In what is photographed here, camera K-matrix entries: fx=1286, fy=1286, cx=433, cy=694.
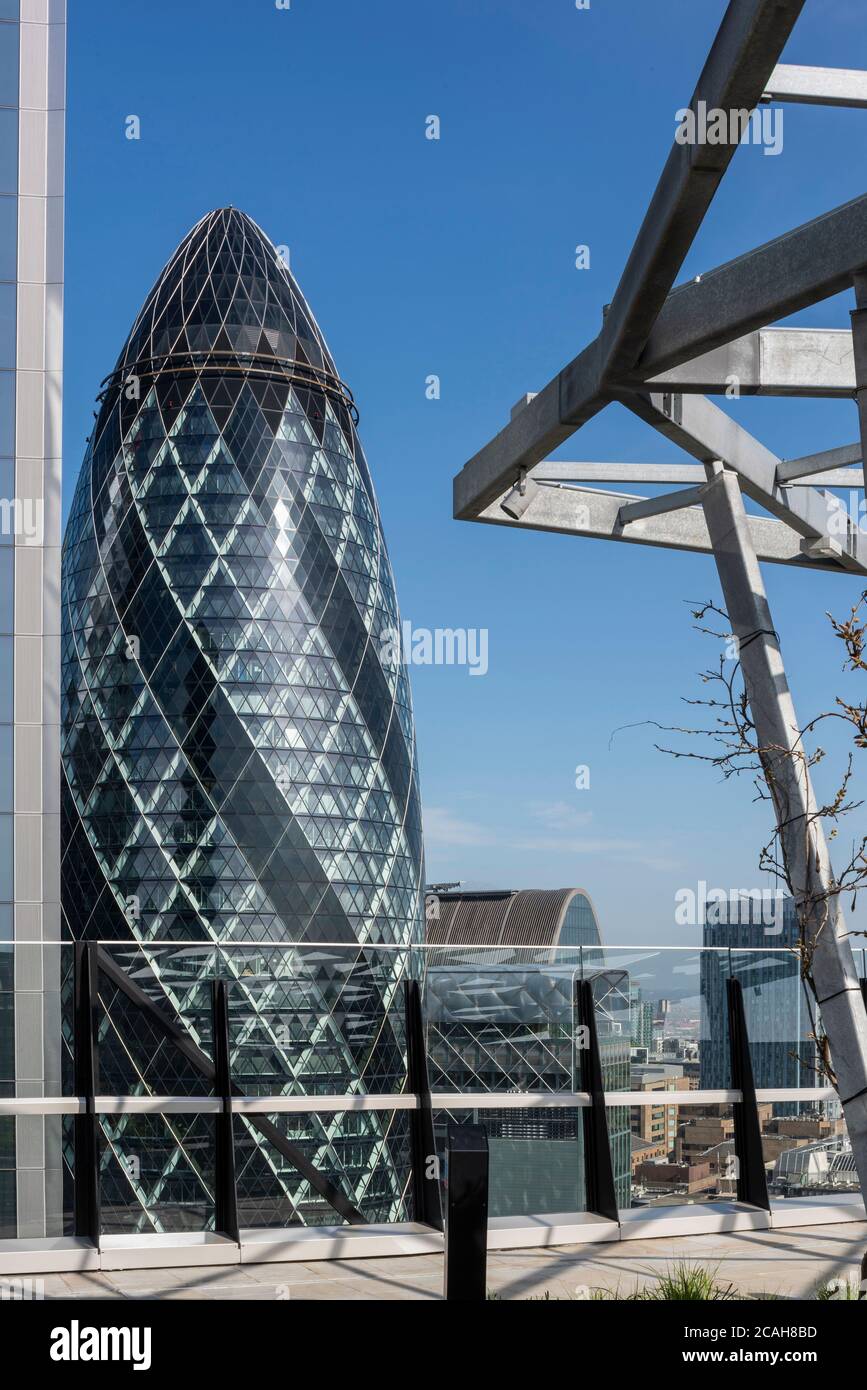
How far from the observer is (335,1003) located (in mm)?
9273

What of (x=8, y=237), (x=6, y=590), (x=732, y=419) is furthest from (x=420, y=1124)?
(x=8, y=237)

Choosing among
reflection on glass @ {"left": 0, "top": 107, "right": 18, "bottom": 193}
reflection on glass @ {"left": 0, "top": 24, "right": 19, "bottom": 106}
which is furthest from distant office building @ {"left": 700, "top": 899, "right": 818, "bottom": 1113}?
reflection on glass @ {"left": 0, "top": 24, "right": 19, "bottom": 106}

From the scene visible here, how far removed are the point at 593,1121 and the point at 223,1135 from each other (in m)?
2.43

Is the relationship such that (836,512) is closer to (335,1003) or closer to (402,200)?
(335,1003)

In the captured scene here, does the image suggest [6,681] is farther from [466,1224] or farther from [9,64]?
[466,1224]

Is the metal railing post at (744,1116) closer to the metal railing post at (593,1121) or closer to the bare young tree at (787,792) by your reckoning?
the metal railing post at (593,1121)

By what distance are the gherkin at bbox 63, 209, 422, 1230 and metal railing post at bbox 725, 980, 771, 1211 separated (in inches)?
2085

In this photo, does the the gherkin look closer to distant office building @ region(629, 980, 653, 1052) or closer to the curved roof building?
the curved roof building

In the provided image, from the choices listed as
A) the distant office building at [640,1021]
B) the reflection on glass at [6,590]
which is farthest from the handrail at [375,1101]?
the reflection on glass at [6,590]

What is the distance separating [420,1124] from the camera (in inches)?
325

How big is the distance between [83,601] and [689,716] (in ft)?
218

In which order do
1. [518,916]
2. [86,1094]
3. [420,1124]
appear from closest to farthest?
[86,1094], [420,1124], [518,916]

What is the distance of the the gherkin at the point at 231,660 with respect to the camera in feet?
214
